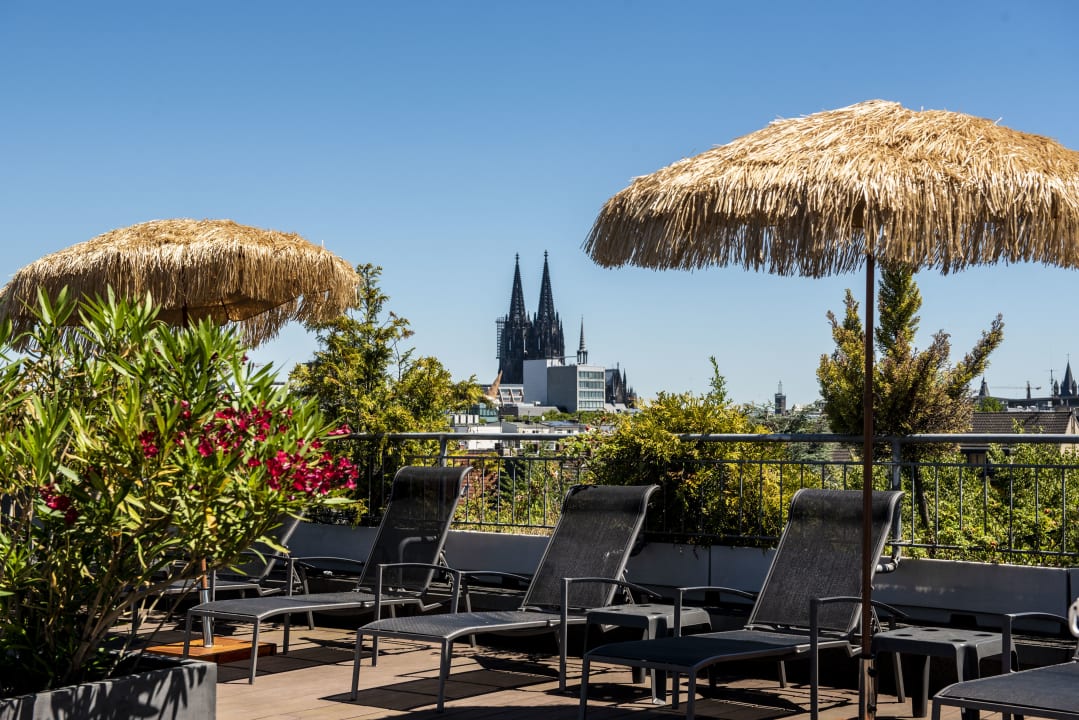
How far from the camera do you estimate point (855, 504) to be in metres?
5.82

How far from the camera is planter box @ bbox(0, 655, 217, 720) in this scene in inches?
128

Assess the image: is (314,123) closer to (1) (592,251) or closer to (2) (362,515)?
(2) (362,515)

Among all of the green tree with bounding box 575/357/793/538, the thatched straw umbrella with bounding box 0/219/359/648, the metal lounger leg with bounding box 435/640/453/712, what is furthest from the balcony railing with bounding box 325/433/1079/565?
the metal lounger leg with bounding box 435/640/453/712

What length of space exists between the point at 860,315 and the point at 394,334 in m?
17.8

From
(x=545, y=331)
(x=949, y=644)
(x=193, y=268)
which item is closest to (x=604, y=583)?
(x=949, y=644)

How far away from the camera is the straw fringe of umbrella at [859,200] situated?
13.4ft

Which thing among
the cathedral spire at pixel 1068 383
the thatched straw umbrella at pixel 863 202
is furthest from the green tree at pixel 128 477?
the cathedral spire at pixel 1068 383

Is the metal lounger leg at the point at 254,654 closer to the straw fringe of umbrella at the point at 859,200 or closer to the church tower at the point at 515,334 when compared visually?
the straw fringe of umbrella at the point at 859,200

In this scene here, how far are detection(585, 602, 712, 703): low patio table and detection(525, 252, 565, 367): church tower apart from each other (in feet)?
603

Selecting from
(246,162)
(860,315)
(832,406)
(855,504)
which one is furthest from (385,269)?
(860,315)

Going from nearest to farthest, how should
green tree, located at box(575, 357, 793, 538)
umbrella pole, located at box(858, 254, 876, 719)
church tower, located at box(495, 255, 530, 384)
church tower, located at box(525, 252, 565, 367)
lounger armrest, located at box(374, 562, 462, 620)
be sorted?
umbrella pole, located at box(858, 254, 876, 719), lounger armrest, located at box(374, 562, 462, 620), green tree, located at box(575, 357, 793, 538), church tower, located at box(525, 252, 565, 367), church tower, located at box(495, 255, 530, 384)

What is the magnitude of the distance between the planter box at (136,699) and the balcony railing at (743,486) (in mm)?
3715

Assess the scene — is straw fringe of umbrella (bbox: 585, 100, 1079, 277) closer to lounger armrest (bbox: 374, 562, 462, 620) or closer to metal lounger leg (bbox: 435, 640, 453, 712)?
metal lounger leg (bbox: 435, 640, 453, 712)

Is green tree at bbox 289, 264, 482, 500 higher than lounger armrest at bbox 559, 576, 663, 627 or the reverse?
higher
